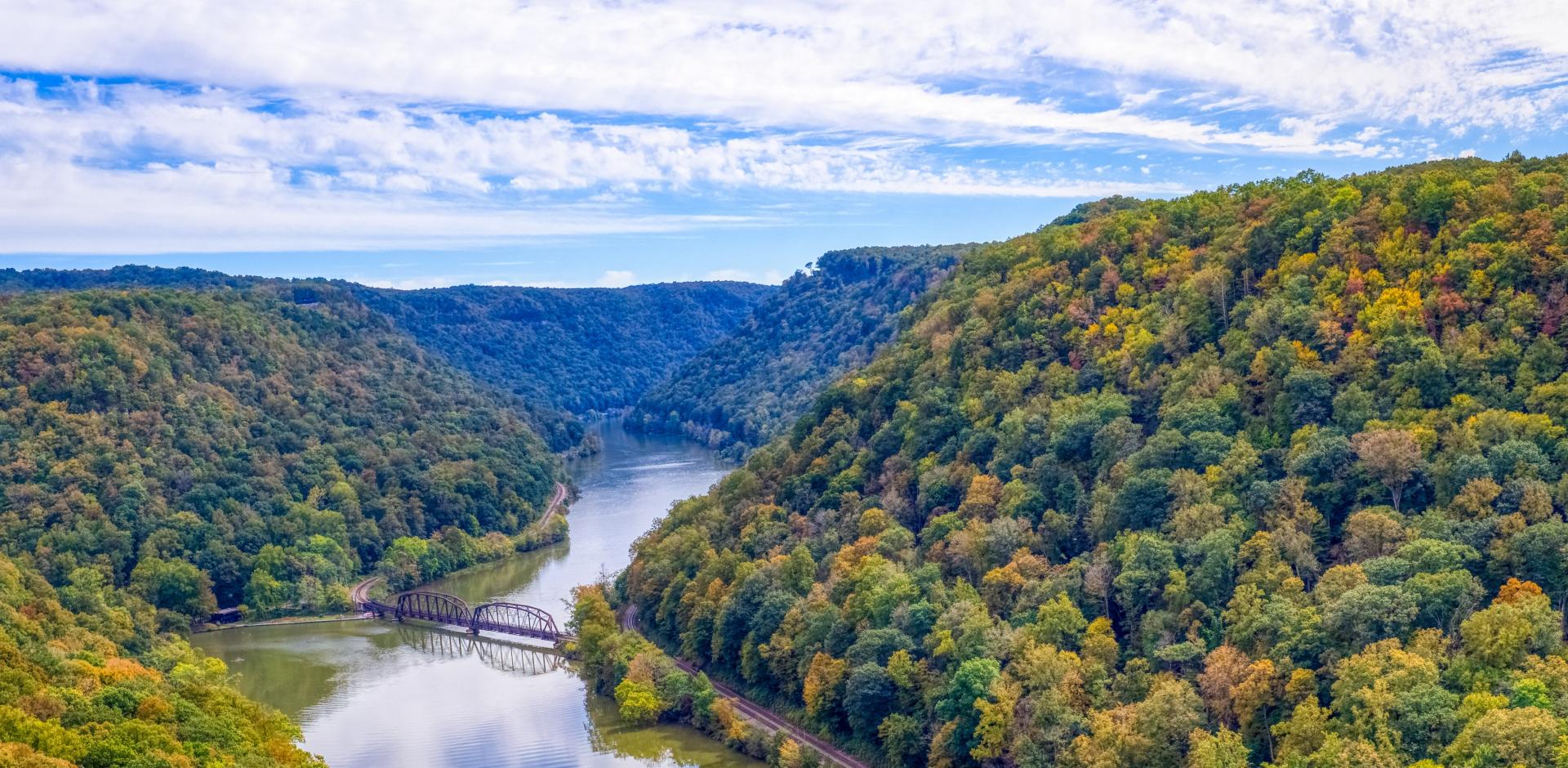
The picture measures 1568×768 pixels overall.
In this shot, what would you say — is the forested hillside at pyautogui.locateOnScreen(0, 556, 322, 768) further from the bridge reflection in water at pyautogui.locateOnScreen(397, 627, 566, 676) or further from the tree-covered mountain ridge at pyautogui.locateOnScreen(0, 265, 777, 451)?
the tree-covered mountain ridge at pyautogui.locateOnScreen(0, 265, 777, 451)

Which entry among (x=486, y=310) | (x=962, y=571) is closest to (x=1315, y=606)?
(x=962, y=571)

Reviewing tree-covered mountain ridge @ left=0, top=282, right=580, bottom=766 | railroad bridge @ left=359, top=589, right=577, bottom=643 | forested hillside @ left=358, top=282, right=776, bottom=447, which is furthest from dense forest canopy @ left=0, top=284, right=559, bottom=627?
forested hillside @ left=358, top=282, right=776, bottom=447

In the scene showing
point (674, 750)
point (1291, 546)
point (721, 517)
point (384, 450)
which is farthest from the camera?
point (384, 450)

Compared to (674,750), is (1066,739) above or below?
above

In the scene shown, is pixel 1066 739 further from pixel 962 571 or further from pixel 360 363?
pixel 360 363

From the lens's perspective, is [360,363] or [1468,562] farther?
[360,363]

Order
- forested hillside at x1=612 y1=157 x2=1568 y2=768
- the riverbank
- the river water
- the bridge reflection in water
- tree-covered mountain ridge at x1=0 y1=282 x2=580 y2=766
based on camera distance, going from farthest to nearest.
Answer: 1. the riverbank
2. the bridge reflection in water
3. tree-covered mountain ridge at x1=0 y1=282 x2=580 y2=766
4. the river water
5. forested hillside at x1=612 y1=157 x2=1568 y2=768
